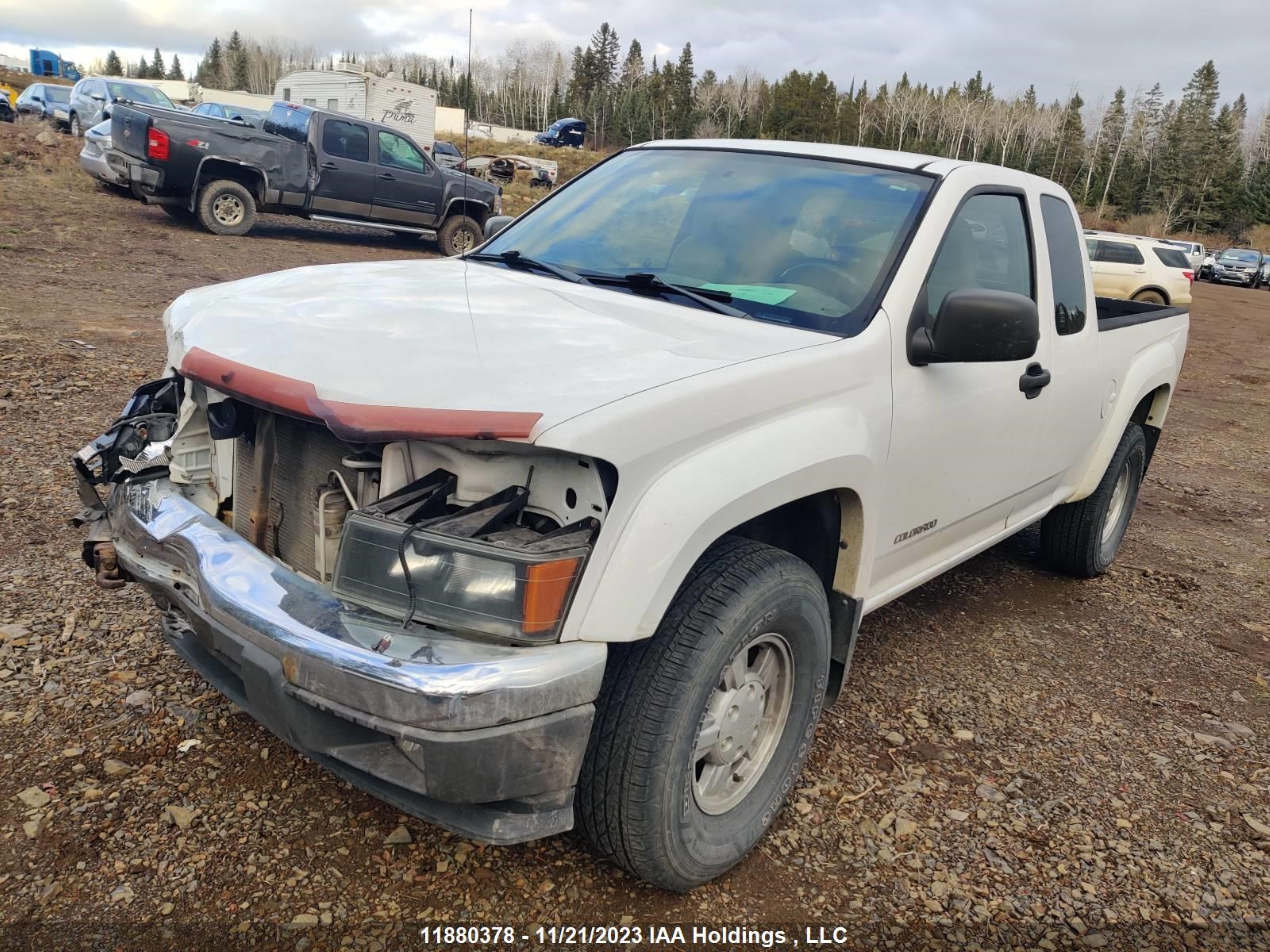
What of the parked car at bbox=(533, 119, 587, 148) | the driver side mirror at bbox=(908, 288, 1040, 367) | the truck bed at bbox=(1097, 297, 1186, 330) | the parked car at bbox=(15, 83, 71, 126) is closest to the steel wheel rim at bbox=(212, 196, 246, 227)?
the truck bed at bbox=(1097, 297, 1186, 330)

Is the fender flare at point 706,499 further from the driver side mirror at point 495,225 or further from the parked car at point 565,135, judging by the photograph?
the parked car at point 565,135

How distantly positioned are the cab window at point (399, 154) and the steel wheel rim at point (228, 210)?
2.11m

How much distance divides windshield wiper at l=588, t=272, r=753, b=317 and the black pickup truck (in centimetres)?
Answer: 1100

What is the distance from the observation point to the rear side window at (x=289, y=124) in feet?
43.5

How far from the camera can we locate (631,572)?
1956 millimetres

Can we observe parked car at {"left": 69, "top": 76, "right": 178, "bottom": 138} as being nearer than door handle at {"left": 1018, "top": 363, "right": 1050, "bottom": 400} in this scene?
No

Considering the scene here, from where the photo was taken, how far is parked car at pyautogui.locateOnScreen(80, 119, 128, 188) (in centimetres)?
1202

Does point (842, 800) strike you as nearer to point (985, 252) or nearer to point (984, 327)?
point (984, 327)

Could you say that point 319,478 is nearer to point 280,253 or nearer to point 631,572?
point 631,572

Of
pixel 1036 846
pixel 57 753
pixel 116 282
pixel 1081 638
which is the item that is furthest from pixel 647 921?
pixel 116 282

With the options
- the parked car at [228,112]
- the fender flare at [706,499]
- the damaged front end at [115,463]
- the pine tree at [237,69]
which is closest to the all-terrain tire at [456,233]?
the parked car at [228,112]

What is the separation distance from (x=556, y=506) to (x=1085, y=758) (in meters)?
2.22

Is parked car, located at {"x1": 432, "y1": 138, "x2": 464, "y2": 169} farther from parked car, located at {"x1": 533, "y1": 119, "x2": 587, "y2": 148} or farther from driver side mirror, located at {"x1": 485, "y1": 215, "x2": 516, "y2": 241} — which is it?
parked car, located at {"x1": 533, "y1": 119, "x2": 587, "y2": 148}

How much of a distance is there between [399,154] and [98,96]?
13937 millimetres
